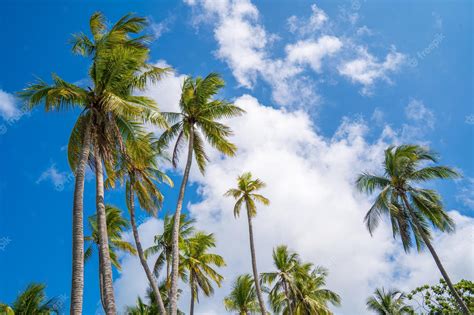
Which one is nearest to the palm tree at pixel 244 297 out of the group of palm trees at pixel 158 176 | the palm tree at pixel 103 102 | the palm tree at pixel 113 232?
the group of palm trees at pixel 158 176

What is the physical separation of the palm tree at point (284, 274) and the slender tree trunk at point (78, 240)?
21.6 meters

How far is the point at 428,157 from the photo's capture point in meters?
23.3

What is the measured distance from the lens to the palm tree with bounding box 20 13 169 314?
39.0 ft

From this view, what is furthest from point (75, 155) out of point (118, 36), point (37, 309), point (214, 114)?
point (37, 309)

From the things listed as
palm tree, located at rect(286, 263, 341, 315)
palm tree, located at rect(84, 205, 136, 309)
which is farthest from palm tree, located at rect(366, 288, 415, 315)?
palm tree, located at rect(84, 205, 136, 309)

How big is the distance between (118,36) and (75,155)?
488 centimetres

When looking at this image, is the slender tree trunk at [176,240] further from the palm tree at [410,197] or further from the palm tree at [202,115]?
the palm tree at [410,197]

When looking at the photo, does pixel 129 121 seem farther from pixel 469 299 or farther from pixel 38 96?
pixel 469 299

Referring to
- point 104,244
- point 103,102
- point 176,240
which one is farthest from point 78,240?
point 176,240

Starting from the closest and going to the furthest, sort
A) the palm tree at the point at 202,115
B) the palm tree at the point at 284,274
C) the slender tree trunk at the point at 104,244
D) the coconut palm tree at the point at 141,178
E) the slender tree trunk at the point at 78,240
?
the slender tree trunk at the point at 78,240 < the slender tree trunk at the point at 104,244 < the coconut palm tree at the point at 141,178 < the palm tree at the point at 202,115 < the palm tree at the point at 284,274

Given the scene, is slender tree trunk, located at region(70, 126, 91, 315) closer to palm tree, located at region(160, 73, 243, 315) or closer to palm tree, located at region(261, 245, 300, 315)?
palm tree, located at region(160, 73, 243, 315)

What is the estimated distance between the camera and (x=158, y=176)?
2291 cm

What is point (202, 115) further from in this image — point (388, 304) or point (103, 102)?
point (388, 304)

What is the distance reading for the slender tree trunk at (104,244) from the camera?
10617mm
